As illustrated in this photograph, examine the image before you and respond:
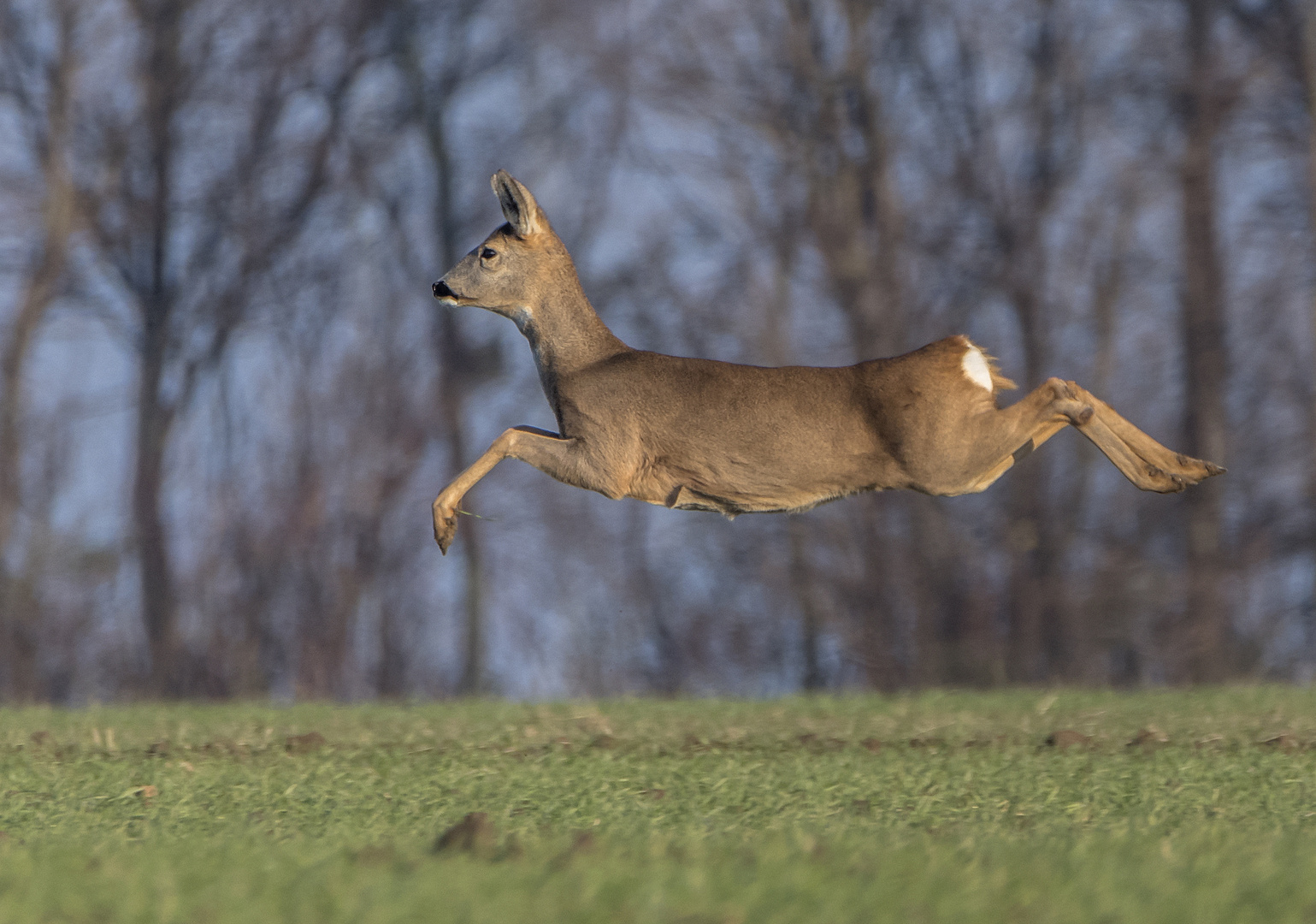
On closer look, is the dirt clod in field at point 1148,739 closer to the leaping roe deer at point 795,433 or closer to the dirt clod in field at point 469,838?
the leaping roe deer at point 795,433

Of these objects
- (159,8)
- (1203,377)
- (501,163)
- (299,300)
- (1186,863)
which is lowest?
(1186,863)

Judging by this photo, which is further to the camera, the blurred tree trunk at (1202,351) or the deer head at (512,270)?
the blurred tree trunk at (1202,351)

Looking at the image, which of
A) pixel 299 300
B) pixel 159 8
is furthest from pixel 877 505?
pixel 159 8

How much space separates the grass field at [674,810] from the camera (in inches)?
161

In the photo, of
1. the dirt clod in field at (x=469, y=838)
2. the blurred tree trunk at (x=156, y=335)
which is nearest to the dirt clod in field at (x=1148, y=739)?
the dirt clod in field at (x=469, y=838)

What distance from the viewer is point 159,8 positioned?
62.7 ft

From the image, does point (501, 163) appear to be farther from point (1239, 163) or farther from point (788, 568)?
point (1239, 163)

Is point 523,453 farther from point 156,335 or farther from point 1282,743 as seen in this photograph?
point 156,335

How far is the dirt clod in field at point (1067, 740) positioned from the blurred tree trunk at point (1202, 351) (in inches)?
346

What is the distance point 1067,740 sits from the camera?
876cm

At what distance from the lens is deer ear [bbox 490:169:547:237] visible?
23.9 ft

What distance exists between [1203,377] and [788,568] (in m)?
4.78

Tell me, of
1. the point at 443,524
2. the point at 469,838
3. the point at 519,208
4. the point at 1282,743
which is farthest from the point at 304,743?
the point at 1282,743

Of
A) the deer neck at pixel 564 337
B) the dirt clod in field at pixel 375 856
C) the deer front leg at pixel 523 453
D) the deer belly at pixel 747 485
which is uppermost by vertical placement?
the deer neck at pixel 564 337
